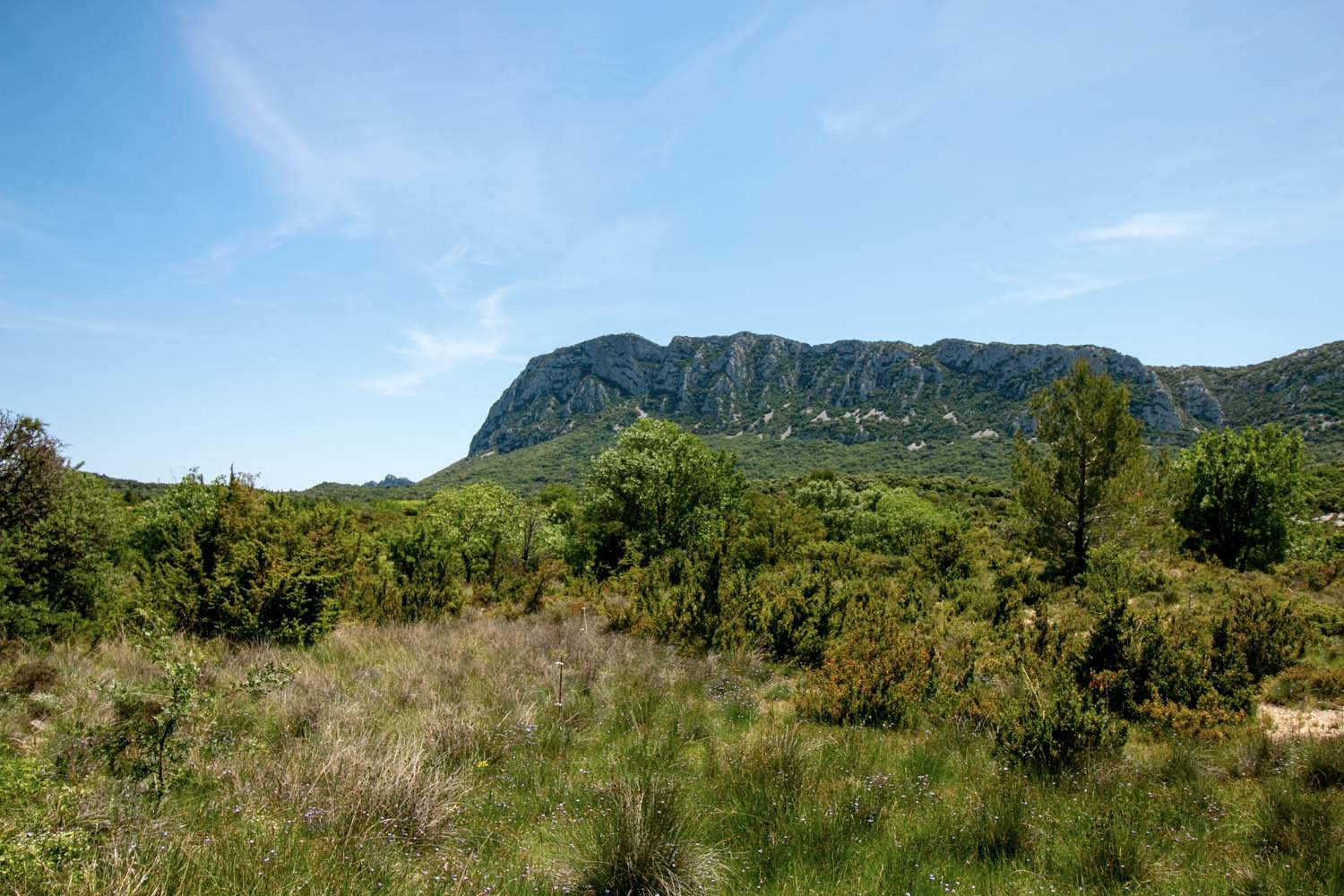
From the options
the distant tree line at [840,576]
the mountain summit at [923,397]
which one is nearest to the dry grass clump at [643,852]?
the distant tree line at [840,576]

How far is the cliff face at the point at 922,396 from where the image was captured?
118375 millimetres

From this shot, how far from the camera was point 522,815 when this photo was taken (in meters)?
4.31

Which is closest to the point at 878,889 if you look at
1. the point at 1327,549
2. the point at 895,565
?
the point at 895,565

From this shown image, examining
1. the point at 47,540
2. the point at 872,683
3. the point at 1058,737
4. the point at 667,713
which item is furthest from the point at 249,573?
the point at 1058,737

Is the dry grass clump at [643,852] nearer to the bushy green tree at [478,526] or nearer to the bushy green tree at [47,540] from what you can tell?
the bushy green tree at [47,540]

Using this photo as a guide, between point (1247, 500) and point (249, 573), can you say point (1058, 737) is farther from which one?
point (1247, 500)

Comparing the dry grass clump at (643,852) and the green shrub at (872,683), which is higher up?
the dry grass clump at (643,852)

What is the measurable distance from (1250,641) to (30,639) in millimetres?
17970

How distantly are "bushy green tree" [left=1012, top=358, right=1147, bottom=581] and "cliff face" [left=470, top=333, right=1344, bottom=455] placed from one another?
4675 inches

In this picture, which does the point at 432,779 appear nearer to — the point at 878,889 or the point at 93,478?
the point at 878,889

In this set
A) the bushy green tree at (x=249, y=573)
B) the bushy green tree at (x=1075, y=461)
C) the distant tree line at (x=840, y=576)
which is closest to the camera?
the distant tree line at (x=840, y=576)

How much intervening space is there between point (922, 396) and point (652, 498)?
526 ft

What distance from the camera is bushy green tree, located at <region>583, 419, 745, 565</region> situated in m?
23.4

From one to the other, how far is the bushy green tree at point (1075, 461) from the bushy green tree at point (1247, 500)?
9.47 meters
